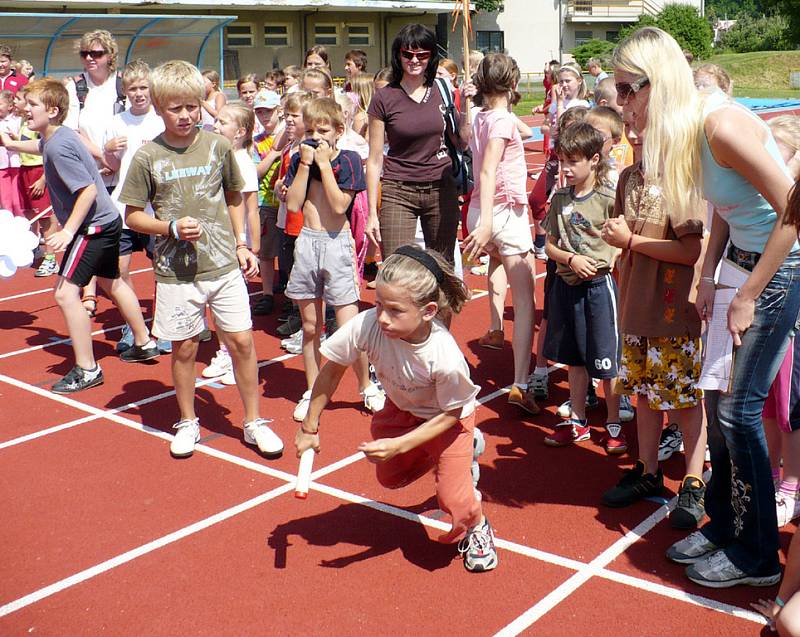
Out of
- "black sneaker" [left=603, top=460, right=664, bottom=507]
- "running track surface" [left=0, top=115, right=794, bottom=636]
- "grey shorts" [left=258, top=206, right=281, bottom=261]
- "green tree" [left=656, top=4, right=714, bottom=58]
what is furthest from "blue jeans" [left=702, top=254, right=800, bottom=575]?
"green tree" [left=656, top=4, right=714, bottom=58]

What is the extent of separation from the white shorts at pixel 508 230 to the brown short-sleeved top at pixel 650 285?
5.63 ft

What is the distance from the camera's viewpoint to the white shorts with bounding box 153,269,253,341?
5070 millimetres

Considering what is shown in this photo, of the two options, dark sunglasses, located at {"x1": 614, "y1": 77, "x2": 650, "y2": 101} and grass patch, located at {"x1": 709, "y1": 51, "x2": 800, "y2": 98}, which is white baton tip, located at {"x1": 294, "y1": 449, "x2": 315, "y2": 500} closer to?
dark sunglasses, located at {"x1": 614, "y1": 77, "x2": 650, "y2": 101}

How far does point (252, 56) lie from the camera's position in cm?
4484

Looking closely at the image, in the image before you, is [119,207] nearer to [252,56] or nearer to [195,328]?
[195,328]

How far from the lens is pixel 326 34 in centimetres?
4678

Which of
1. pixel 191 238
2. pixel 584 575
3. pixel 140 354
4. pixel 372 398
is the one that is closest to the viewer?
pixel 584 575

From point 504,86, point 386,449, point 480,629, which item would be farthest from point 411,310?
point 504,86

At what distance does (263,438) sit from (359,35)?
45.3 m

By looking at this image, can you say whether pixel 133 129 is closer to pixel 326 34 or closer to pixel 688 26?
pixel 326 34

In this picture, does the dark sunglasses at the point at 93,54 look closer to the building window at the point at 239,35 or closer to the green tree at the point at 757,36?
the building window at the point at 239,35

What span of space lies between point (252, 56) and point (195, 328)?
1663 inches

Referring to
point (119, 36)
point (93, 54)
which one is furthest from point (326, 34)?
point (93, 54)

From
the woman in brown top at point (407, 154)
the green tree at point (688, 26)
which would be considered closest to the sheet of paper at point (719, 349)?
the woman in brown top at point (407, 154)
